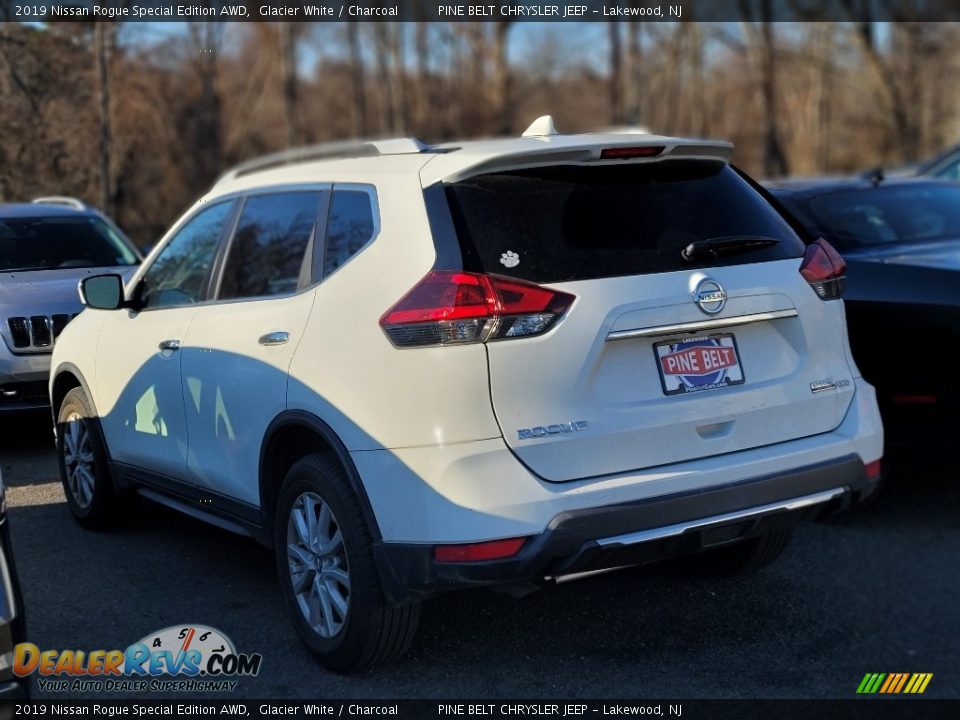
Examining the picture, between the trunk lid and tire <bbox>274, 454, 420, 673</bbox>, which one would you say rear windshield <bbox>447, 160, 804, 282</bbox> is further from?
tire <bbox>274, 454, 420, 673</bbox>

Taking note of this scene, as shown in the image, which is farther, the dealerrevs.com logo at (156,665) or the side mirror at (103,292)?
the side mirror at (103,292)

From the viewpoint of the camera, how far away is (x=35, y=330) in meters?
7.61

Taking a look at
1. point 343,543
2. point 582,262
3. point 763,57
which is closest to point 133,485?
point 343,543

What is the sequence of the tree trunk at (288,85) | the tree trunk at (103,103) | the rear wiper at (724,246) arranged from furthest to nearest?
the tree trunk at (288,85), the tree trunk at (103,103), the rear wiper at (724,246)

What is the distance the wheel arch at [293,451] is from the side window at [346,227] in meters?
0.57

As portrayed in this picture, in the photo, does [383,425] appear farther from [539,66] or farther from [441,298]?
[539,66]

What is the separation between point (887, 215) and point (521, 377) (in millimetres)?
3997

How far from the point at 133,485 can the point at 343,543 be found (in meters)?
2.15

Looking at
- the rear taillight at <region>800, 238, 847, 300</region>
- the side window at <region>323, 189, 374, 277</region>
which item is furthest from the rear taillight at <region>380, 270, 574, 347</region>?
the rear taillight at <region>800, 238, 847, 300</region>

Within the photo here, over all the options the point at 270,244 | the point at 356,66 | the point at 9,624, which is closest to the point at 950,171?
the point at 270,244

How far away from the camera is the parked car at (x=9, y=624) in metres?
2.97

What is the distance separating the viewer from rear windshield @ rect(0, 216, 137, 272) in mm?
8398

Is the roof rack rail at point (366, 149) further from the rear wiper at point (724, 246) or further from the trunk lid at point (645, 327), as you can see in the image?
the rear wiper at point (724, 246)

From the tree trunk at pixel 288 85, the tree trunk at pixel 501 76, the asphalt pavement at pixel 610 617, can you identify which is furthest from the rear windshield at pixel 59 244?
the tree trunk at pixel 501 76
